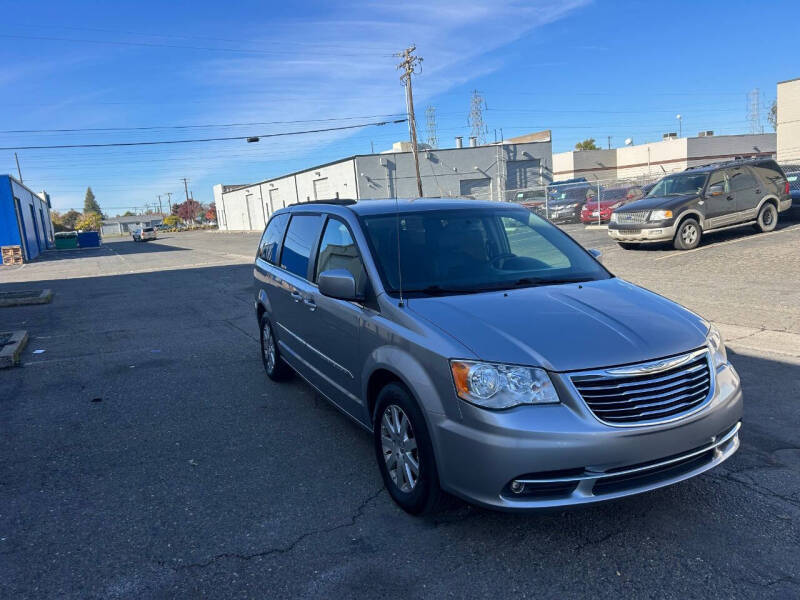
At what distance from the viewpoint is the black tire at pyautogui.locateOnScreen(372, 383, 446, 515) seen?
3201mm

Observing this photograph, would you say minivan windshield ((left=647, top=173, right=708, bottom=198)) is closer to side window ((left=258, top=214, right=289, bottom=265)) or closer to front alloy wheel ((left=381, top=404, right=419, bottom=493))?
side window ((left=258, top=214, right=289, bottom=265))

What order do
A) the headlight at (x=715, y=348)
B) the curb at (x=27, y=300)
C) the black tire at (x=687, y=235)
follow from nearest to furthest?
the headlight at (x=715, y=348) < the curb at (x=27, y=300) < the black tire at (x=687, y=235)

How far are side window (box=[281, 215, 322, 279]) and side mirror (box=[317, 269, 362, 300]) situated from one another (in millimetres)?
1153

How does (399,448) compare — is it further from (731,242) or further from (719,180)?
(719,180)

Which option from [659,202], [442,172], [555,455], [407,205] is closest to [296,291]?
[407,205]

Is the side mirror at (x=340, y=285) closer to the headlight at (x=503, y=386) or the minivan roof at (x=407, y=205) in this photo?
the minivan roof at (x=407, y=205)

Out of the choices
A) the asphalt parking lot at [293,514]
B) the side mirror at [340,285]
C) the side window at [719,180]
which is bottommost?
the asphalt parking lot at [293,514]

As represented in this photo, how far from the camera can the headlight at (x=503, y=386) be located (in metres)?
2.89

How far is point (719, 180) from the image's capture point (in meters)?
14.4

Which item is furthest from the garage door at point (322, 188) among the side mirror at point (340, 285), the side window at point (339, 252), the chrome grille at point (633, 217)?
the side mirror at point (340, 285)

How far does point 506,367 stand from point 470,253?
4.65 feet

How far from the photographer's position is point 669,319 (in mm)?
3436

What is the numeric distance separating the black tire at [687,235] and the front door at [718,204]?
0.98 feet

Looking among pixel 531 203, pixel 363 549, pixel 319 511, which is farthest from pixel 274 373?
pixel 531 203
